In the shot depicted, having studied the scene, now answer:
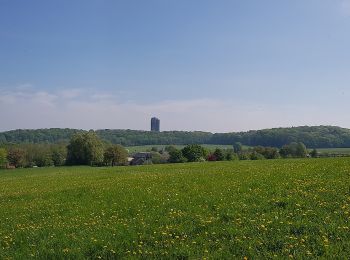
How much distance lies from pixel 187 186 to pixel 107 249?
27.7 feet

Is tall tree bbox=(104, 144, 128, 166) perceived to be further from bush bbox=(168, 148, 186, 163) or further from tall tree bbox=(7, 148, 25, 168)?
tall tree bbox=(7, 148, 25, 168)

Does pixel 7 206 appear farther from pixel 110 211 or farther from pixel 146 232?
pixel 146 232

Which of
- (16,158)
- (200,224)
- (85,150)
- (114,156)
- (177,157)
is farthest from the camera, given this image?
(16,158)

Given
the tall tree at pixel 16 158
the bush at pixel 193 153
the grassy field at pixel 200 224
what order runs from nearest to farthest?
1. the grassy field at pixel 200 224
2. the bush at pixel 193 153
3. the tall tree at pixel 16 158

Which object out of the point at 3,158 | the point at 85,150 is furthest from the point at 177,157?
the point at 3,158

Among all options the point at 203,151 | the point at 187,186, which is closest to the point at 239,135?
the point at 203,151

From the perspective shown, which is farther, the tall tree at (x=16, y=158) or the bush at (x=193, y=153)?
the tall tree at (x=16, y=158)

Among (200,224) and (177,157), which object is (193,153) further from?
(200,224)

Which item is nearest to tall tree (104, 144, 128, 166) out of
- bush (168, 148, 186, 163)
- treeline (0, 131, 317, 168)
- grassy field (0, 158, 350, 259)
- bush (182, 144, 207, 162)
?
treeline (0, 131, 317, 168)

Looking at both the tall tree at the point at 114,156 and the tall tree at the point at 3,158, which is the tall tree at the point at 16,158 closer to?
the tall tree at the point at 3,158

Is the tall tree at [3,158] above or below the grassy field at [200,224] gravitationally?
below

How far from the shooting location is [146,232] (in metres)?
10.6

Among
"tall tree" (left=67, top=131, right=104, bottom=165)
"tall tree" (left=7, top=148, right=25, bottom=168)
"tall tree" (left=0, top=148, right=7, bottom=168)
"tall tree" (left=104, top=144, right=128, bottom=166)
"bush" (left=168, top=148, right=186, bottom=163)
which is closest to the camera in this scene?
"bush" (left=168, top=148, right=186, bottom=163)

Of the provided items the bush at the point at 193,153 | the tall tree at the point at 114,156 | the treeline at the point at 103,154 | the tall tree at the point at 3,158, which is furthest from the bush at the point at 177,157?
the tall tree at the point at 3,158
